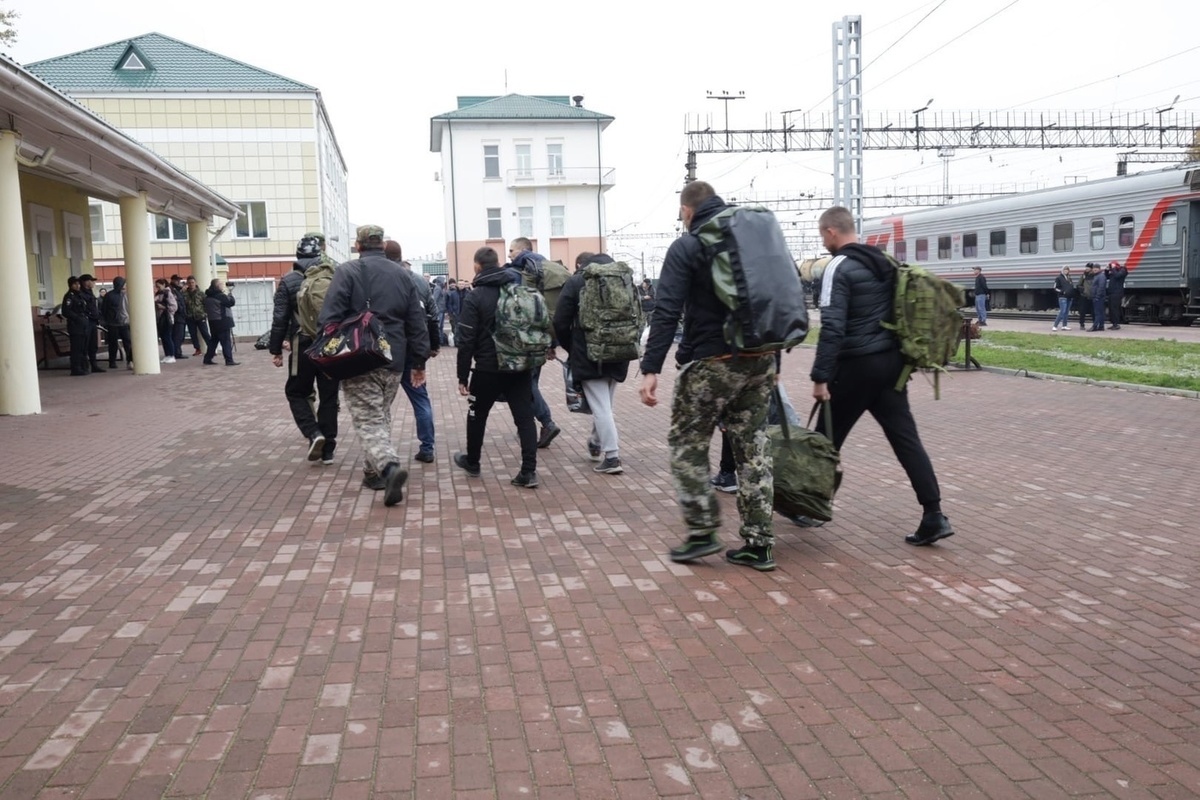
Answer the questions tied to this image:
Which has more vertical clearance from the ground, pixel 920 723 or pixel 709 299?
pixel 709 299

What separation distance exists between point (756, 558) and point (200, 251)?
23347mm

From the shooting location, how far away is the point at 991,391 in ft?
44.4

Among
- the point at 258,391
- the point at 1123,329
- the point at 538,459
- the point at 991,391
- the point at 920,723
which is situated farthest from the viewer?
the point at 1123,329

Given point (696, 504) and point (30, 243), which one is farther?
point (30, 243)

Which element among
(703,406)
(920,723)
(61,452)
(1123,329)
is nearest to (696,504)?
(703,406)

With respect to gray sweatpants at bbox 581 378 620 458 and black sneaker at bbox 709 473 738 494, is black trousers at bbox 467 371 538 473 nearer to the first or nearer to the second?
gray sweatpants at bbox 581 378 620 458

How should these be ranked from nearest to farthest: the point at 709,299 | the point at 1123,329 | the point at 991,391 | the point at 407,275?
the point at 709,299 → the point at 407,275 → the point at 991,391 → the point at 1123,329

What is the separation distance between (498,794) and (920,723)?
149 centimetres

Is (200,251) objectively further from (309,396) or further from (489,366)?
(489,366)

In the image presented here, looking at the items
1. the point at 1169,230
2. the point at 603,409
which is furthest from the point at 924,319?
the point at 1169,230

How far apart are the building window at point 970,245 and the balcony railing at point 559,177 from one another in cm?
3104

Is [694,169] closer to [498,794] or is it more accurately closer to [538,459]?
[538,459]

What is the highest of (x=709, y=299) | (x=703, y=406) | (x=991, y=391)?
→ (x=709, y=299)

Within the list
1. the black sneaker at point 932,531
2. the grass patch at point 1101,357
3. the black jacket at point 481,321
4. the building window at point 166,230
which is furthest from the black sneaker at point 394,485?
the building window at point 166,230
